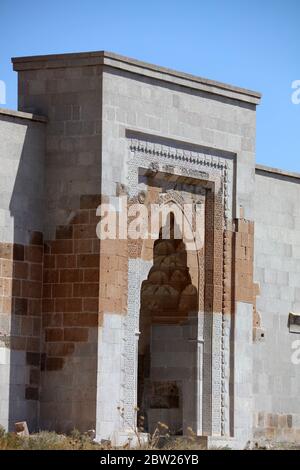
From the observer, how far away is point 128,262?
70.6 feet

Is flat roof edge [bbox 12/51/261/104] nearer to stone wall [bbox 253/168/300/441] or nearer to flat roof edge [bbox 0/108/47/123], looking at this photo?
flat roof edge [bbox 0/108/47/123]

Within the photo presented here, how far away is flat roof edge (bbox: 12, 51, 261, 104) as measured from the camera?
2122cm

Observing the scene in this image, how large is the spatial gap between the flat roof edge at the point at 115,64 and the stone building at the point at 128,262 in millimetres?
22

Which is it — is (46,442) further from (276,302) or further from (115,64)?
(276,302)

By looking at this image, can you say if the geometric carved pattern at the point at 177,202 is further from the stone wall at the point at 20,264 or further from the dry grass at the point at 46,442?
the dry grass at the point at 46,442

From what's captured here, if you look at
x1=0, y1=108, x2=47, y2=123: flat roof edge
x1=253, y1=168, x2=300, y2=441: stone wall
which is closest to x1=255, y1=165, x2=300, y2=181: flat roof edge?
x1=253, y1=168, x2=300, y2=441: stone wall

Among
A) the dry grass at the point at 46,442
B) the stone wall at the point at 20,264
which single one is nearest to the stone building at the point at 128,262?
the stone wall at the point at 20,264

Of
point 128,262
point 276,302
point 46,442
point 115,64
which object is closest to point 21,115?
point 115,64

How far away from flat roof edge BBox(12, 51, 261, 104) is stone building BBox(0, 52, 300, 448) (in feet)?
0.07

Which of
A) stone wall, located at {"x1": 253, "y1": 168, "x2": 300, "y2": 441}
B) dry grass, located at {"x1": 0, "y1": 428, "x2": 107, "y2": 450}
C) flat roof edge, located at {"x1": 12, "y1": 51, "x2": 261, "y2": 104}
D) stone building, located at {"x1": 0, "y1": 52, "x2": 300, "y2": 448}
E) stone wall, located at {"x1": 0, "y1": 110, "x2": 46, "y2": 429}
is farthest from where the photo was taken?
stone wall, located at {"x1": 253, "y1": 168, "x2": 300, "y2": 441}

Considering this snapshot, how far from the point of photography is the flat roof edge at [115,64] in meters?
21.2

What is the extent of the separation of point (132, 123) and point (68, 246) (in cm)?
187

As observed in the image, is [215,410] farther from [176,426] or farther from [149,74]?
[149,74]

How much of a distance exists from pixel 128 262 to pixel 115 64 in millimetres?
2589
